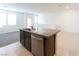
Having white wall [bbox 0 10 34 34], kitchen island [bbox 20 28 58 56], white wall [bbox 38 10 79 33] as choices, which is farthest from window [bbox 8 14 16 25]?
white wall [bbox 38 10 79 33]

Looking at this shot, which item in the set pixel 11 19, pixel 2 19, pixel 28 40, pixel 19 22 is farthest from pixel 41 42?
pixel 2 19

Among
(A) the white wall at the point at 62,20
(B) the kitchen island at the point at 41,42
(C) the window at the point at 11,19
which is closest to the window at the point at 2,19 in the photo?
(C) the window at the point at 11,19

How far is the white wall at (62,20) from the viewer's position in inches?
50.0

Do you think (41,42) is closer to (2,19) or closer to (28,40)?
(28,40)

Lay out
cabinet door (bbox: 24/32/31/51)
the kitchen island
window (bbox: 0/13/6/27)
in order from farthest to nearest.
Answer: cabinet door (bbox: 24/32/31/51) → the kitchen island → window (bbox: 0/13/6/27)

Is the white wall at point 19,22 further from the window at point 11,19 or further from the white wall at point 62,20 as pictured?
the white wall at point 62,20

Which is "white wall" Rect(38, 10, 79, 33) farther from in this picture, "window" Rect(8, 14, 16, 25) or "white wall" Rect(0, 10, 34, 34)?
"window" Rect(8, 14, 16, 25)

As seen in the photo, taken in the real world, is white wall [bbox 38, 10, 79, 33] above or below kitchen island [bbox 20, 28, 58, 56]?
above

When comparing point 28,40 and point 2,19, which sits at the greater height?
point 2,19

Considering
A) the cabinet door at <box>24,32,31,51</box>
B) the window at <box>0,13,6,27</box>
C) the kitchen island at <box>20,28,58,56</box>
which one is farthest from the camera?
the cabinet door at <box>24,32,31,51</box>

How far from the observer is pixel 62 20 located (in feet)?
4.37

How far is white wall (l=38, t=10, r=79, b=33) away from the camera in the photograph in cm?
127

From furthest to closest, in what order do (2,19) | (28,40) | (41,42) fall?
1. (28,40)
2. (41,42)
3. (2,19)

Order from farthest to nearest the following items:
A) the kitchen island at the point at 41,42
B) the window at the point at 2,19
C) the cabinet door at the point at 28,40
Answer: the cabinet door at the point at 28,40
the kitchen island at the point at 41,42
the window at the point at 2,19
